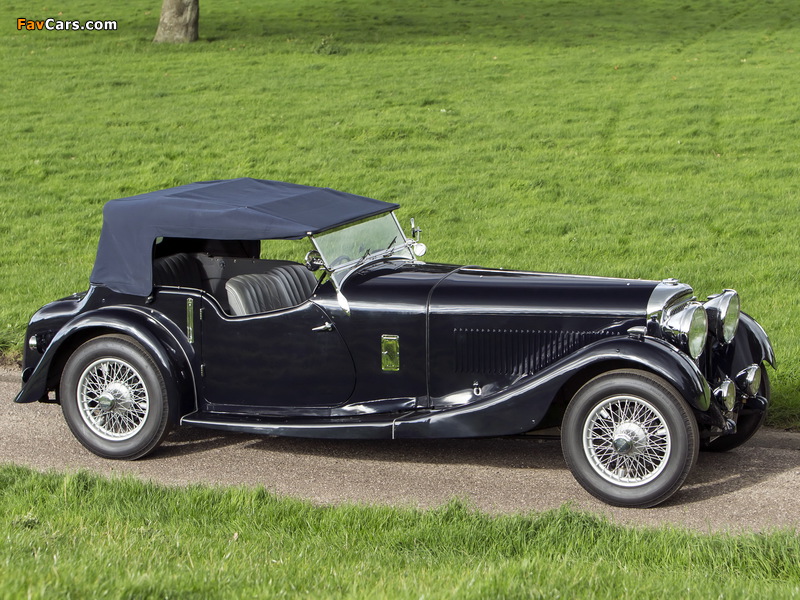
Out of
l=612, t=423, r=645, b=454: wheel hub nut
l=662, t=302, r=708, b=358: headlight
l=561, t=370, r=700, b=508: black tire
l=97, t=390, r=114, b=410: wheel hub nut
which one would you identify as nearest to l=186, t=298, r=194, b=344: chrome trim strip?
l=97, t=390, r=114, b=410: wheel hub nut

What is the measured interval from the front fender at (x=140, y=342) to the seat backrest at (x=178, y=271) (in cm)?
30

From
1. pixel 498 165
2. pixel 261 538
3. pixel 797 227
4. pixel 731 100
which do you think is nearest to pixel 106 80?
pixel 498 165

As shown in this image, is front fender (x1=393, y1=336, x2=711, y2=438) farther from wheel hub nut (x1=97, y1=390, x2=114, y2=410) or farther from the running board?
wheel hub nut (x1=97, y1=390, x2=114, y2=410)

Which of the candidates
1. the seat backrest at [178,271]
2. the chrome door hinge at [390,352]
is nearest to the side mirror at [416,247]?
the chrome door hinge at [390,352]

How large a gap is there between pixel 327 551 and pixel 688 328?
7.58 feet

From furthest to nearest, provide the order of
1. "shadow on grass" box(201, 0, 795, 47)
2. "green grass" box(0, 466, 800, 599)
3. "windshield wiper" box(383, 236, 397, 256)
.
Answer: "shadow on grass" box(201, 0, 795, 47) → "windshield wiper" box(383, 236, 397, 256) → "green grass" box(0, 466, 800, 599)

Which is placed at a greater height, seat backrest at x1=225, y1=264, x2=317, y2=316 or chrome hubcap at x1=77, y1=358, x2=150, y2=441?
seat backrest at x1=225, y1=264, x2=317, y2=316

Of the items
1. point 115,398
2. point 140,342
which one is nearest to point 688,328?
point 140,342

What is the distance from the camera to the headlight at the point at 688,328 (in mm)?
5234

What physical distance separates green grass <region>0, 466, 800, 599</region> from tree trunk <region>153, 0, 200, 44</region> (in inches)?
728

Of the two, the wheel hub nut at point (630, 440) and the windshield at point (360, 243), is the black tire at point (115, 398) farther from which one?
the wheel hub nut at point (630, 440)

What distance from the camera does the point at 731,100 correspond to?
16328 mm

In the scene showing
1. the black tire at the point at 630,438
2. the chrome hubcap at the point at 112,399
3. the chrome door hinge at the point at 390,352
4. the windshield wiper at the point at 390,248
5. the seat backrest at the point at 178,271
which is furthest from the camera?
the windshield wiper at the point at 390,248

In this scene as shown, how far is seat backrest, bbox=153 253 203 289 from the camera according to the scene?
627 cm
